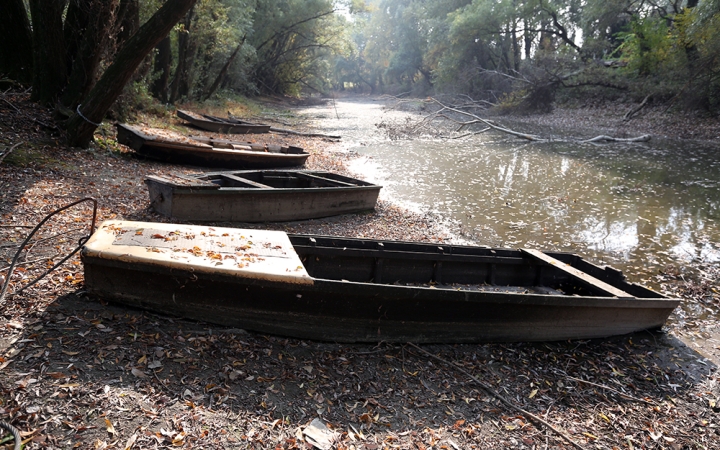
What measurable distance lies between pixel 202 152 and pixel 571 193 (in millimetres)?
9334

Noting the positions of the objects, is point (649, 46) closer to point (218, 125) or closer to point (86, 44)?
point (218, 125)

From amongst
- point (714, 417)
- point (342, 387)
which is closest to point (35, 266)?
point (342, 387)

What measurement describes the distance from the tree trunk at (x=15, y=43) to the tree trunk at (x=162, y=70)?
295 inches

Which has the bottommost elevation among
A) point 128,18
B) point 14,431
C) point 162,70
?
point 14,431

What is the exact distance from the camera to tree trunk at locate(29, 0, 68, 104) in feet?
34.0

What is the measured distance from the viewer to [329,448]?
138 inches

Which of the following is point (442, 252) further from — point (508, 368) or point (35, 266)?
point (35, 266)

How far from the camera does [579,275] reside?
5.99 m

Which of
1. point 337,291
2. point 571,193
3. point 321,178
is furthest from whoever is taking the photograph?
point 571,193

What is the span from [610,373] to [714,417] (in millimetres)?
893

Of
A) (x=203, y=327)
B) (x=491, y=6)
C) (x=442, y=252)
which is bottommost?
(x=203, y=327)

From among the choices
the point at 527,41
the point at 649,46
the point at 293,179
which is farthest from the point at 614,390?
the point at 527,41

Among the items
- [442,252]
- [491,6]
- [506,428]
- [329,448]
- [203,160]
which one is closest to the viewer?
[329,448]

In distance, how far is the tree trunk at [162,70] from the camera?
19.3m
